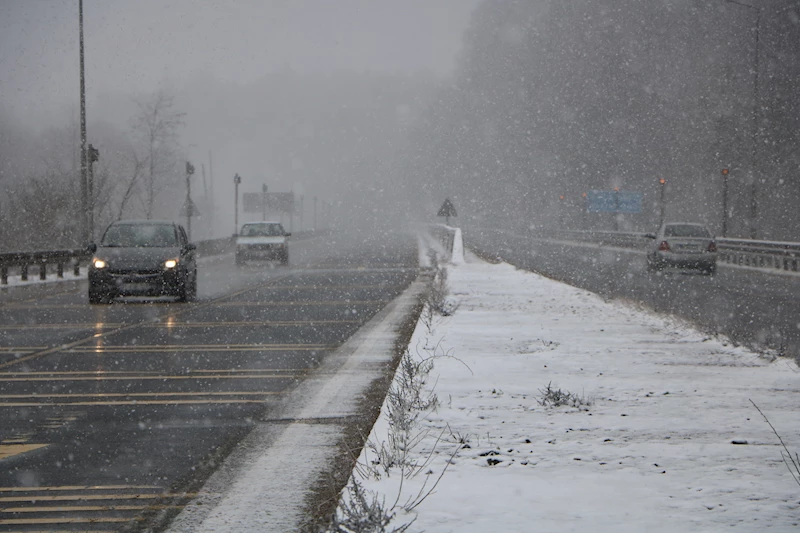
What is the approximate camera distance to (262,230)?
3991cm

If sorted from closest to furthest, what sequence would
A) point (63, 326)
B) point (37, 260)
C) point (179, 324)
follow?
point (63, 326) < point (179, 324) < point (37, 260)

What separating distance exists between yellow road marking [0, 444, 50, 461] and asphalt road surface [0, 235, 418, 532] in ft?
0.05

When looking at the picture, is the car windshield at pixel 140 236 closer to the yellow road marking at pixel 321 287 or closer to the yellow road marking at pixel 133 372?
the yellow road marking at pixel 321 287

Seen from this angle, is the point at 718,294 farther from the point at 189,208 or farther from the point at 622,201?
the point at 622,201

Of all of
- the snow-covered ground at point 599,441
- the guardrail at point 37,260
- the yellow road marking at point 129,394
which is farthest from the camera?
the guardrail at point 37,260

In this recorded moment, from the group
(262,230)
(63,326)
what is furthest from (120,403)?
(262,230)

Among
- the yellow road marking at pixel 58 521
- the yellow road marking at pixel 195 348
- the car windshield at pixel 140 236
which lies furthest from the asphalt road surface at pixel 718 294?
the car windshield at pixel 140 236

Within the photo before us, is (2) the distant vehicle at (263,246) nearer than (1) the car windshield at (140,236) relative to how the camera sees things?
No

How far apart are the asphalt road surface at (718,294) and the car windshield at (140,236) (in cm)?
964

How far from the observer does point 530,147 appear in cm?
10381

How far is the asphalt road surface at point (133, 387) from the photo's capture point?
18.8ft

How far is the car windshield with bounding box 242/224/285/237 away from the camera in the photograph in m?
39.5

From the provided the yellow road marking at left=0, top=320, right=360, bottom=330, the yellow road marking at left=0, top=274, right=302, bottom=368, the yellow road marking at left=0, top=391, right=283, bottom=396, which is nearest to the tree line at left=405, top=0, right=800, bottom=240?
the yellow road marking at left=0, top=274, right=302, bottom=368

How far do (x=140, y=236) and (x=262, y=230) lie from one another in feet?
58.2
